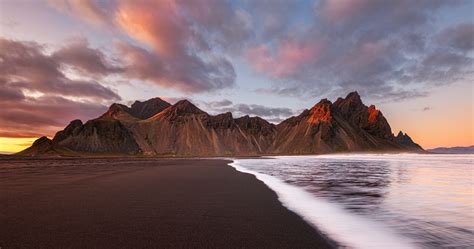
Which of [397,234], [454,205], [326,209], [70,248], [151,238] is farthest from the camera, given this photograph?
[454,205]

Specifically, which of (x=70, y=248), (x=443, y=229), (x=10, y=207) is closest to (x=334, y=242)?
(x=443, y=229)

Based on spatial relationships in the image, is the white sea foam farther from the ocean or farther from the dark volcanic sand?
the dark volcanic sand

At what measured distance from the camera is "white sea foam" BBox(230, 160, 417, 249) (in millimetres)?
6788

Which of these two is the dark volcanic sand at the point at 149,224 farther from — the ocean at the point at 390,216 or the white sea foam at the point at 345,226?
the ocean at the point at 390,216

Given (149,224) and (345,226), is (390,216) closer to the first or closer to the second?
(345,226)

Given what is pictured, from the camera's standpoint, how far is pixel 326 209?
1080cm

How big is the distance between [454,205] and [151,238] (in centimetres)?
1111

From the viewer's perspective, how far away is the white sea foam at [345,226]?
22.3ft

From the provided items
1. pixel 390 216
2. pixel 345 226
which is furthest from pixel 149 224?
pixel 390 216

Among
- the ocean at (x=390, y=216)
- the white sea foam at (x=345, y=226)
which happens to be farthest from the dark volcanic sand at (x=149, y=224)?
the ocean at (x=390, y=216)

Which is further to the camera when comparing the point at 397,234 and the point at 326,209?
the point at 326,209

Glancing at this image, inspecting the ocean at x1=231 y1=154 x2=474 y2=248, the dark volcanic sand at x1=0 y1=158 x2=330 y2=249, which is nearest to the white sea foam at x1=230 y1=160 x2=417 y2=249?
the ocean at x1=231 y1=154 x2=474 y2=248

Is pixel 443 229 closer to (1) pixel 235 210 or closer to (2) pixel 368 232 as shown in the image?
(2) pixel 368 232

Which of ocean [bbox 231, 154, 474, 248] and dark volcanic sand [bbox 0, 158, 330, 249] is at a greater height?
dark volcanic sand [bbox 0, 158, 330, 249]
